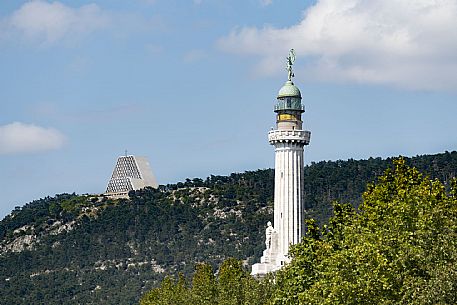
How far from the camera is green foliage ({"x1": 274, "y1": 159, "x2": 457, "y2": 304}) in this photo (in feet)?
195

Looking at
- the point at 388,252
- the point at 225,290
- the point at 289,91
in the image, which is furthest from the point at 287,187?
the point at 388,252

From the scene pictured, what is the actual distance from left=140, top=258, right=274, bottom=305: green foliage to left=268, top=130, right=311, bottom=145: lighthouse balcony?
11.6 metres

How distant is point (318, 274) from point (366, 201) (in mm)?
5019

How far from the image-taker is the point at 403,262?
6138 cm

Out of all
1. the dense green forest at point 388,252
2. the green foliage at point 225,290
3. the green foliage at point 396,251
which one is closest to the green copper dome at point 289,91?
the green foliage at point 225,290

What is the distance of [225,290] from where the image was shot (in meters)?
99.9

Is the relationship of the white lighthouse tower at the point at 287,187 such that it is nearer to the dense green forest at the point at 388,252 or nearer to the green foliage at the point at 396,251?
the dense green forest at the point at 388,252

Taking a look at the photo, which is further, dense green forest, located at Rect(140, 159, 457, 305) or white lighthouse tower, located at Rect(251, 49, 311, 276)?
white lighthouse tower, located at Rect(251, 49, 311, 276)

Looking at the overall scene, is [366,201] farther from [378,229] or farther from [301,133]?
[301,133]

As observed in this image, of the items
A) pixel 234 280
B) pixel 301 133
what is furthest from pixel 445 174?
pixel 234 280

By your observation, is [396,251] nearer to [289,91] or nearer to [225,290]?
[225,290]

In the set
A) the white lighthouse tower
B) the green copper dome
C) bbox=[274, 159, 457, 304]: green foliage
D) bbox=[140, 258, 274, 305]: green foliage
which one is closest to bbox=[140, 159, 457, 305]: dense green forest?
bbox=[274, 159, 457, 304]: green foliage

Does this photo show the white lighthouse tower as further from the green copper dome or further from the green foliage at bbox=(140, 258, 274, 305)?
the green foliage at bbox=(140, 258, 274, 305)

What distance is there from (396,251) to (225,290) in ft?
124
